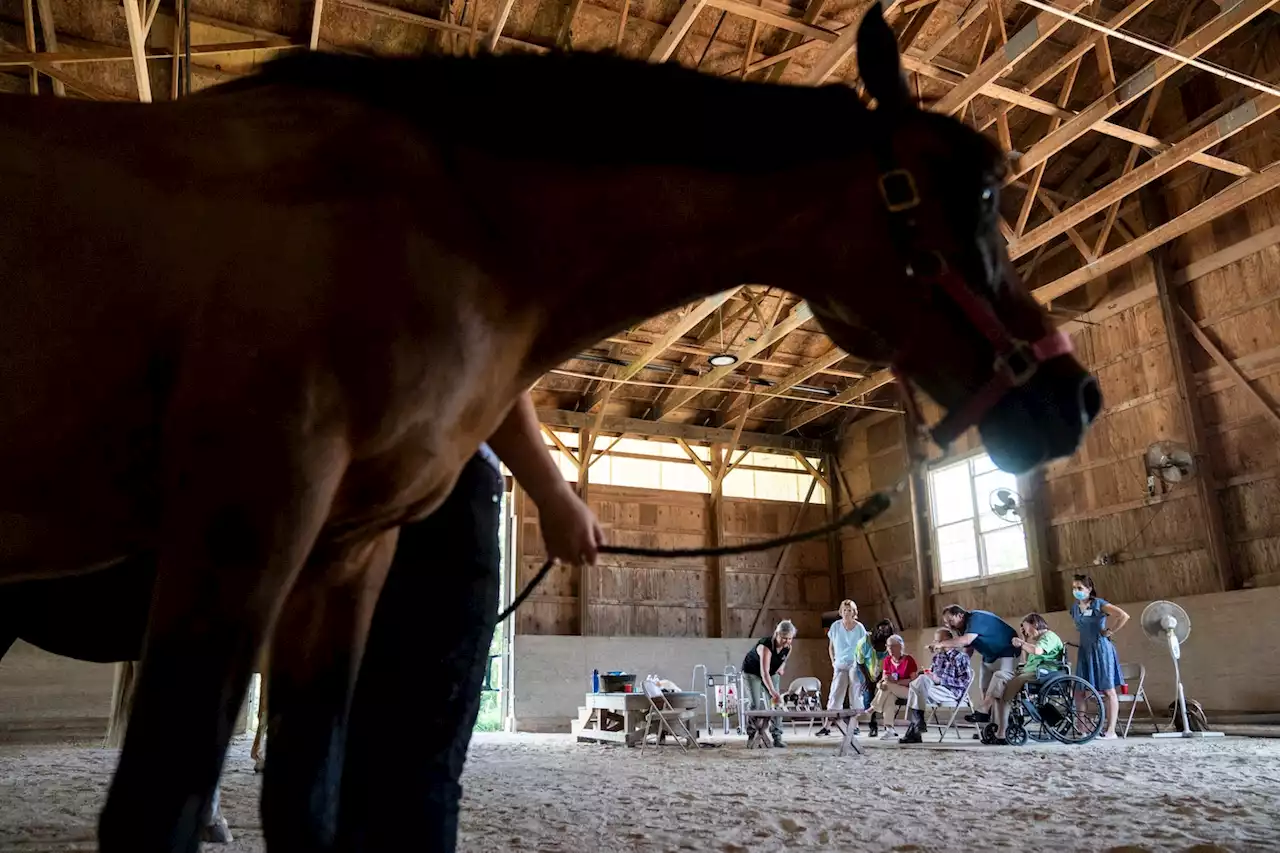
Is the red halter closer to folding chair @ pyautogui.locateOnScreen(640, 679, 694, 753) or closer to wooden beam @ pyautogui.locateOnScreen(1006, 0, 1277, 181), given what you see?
wooden beam @ pyautogui.locateOnScreen(1006, 0, 1277, 181)

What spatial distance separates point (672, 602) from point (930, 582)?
4.33 meters

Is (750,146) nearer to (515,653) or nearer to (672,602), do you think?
(515,653)

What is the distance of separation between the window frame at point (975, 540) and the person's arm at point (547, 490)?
1141 cm

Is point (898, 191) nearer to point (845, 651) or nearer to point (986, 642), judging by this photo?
point (986, 642)

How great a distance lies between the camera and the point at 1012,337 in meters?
1.23

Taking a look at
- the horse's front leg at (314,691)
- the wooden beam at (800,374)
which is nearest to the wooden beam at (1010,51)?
the wooden beam at (800,374)

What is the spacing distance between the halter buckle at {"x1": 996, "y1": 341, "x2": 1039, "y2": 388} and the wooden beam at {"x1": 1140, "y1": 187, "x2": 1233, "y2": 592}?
34.1 ft

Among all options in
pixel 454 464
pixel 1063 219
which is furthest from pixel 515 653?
pixel 454 464

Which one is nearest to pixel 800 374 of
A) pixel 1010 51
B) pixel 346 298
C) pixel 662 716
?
pixel 662 716

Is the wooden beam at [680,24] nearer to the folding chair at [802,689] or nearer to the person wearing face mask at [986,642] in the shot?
the person wearing face mask at [986,642]

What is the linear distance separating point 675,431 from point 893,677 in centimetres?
722

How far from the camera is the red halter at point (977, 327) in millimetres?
1207

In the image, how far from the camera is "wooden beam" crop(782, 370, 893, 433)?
45.8 ft

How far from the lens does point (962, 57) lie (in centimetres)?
936
